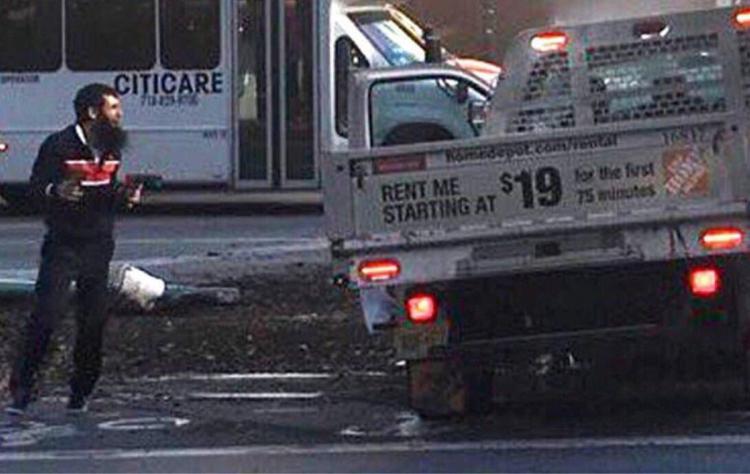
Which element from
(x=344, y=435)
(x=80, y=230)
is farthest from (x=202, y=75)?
(x=344, y=435)

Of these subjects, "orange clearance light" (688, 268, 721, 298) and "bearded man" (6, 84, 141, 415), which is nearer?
"orange clearance light" (688, 268, 721, 298)

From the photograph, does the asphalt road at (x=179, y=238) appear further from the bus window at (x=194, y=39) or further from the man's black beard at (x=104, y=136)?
the man's black beard at (x=104, y=136)

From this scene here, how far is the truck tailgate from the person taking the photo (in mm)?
10352

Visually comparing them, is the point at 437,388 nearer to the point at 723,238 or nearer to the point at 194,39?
the point at 723,238

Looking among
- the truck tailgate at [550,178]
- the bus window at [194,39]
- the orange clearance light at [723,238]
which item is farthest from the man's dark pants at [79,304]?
the bus window at [194,39]

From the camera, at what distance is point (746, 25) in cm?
1131

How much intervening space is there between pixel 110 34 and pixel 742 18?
1354cm

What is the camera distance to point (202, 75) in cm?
2362

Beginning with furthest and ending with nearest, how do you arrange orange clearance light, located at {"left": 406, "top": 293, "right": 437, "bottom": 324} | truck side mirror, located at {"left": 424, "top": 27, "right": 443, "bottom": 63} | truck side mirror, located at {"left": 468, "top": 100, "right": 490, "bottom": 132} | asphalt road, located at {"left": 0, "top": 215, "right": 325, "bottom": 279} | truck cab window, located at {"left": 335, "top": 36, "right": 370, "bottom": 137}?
truck cab window, located at {"left": 335, "top": 36, "right": 370, "bottom": 137}, truck side mirror, located at {"left": 424, "top": 27, "right": 443, "bottom": 63}, asphalt road, located at {"left": 0, "top": 215, "right": 325, "bottom": 279}, truck side mirror, located at {"left": 468, "top": 100, "right": 490, "bottom": 132}, orange clearance light, located at {"left": 406, "top": 293, "right": 437, "bottom": 324}

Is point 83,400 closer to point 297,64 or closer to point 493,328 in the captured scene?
Result: point 493,328

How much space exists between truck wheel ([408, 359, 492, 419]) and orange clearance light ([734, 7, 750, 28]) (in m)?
2.27

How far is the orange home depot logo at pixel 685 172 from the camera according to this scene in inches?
408

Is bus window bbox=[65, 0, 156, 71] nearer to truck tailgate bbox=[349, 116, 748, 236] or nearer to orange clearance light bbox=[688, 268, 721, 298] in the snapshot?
truck tailgate bbox=[349, 116, 748, 236]

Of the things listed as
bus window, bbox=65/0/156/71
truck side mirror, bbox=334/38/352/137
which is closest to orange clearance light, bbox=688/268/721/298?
truck side mirror, bbox=334/38/352/137
